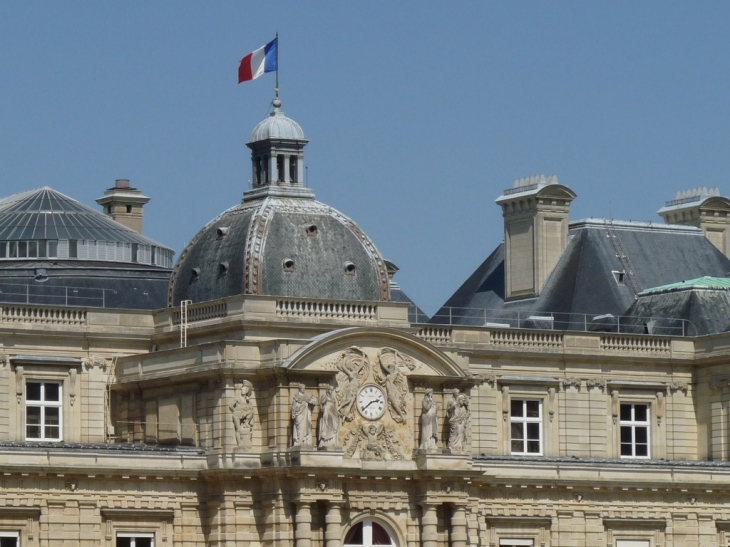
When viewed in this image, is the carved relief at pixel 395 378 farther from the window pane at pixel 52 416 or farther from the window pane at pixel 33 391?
the window pane at pixel 33 391

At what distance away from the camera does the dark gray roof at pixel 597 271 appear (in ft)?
304

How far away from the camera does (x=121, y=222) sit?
99.1 metres

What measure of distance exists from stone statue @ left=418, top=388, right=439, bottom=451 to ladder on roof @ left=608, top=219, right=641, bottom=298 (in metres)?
19.1

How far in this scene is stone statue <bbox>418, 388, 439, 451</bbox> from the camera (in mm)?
75750

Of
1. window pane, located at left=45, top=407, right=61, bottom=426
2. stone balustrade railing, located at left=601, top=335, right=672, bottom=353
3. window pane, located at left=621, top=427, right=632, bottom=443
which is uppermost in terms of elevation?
stone balustrade railing, located at left=601, top=335, right=672, bottom=353

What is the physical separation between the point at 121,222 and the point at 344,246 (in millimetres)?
21194

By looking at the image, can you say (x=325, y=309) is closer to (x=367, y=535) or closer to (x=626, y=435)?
(x=367, y=535)

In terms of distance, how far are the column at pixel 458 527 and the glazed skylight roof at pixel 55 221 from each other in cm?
2195

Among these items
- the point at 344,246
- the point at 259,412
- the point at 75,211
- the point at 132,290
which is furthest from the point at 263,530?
the point at 75,211

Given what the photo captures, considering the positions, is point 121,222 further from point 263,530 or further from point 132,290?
point 263,530

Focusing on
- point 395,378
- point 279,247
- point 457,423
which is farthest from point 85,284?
point 457,423

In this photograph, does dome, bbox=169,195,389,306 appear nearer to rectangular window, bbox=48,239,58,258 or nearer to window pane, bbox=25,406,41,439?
window pane, bbox=25,406,41,439

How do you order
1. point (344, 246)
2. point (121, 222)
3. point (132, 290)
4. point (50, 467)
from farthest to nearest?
point (121, 222)
point (132, 290)
point (344, 246)
point (50, 467)

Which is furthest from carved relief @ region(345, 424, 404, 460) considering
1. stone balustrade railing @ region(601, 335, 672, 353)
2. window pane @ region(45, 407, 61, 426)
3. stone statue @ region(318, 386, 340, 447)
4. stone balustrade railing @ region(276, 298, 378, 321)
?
stone balustrade railing @ region(601, 335, 672, 353)
